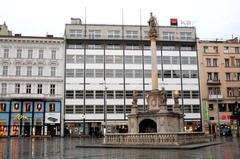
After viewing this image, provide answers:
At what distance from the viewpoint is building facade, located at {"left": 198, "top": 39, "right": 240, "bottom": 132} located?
6375cm

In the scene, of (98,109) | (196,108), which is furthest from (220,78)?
(98,109)

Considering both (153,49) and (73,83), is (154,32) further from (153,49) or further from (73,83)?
(73,83)

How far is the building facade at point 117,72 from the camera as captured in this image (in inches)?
2411

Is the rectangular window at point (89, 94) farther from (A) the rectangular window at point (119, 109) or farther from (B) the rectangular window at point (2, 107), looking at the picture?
(B) the rectangular window at point (2, 107)

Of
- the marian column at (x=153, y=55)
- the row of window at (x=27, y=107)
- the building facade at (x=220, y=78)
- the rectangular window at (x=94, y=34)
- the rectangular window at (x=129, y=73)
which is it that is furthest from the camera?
the rectangular window at (x=94, y=34)

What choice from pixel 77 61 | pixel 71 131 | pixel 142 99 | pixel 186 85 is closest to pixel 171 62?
pixel 186 85

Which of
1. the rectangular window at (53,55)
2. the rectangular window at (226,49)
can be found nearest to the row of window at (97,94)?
the rectangular window at (53,55)

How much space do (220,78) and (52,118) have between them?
36.3 meters

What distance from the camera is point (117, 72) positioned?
63.5 meters

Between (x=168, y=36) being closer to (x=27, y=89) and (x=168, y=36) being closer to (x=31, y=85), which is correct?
(x=31, y=85)

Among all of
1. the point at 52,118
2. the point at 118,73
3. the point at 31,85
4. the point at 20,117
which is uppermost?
the point at 118,73

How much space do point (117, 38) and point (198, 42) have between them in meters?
17.8

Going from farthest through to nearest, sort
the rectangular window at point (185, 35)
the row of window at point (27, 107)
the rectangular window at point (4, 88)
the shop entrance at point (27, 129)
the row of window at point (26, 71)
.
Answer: the rectangular window at point (185, 35) → the row of window at point (26, 71) → the rectangular window at point (4, 88) → the row of window at point (27, 107) → the shop entrance at point (27, 129)

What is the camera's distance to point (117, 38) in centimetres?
6606
